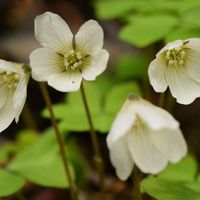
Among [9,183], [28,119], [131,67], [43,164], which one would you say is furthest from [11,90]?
[131,67]

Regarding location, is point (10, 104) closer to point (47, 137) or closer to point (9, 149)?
point (47, 137)

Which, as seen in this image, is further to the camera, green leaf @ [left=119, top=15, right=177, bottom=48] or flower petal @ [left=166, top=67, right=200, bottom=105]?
green leaf @ [left=119, top=15, right=177, bottom=48]

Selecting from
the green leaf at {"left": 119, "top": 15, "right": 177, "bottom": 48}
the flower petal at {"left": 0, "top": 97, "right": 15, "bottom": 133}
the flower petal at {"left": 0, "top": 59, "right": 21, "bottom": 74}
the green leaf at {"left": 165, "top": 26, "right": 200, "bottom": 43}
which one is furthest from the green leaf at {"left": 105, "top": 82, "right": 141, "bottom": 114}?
the flower petal at {"left": 0, "top": 59, "right": 21, "bottom": 74}

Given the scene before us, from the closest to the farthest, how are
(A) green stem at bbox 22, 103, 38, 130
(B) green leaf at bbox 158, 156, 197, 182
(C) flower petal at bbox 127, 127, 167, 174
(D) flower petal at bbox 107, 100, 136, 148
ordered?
(D) flower petal at bbox 107, 100, 136, 148 < (C) flower petal at bbox 127, 127, 167, 174 < (B) green leaf at bbox 158, 156, 197, 182 < (A) green stem at bbox 22, 103, 38, 130

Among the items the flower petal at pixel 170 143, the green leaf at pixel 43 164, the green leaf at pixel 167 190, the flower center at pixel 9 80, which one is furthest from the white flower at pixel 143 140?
the green leaf at pixel 43 164

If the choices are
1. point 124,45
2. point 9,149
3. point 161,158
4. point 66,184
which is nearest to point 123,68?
point 124,45

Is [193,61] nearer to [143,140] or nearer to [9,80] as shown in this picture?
[143,140]

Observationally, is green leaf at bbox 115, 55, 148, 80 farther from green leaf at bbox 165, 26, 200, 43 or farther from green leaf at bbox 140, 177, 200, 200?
green leaf at bbox 140, 177, 200, 200
